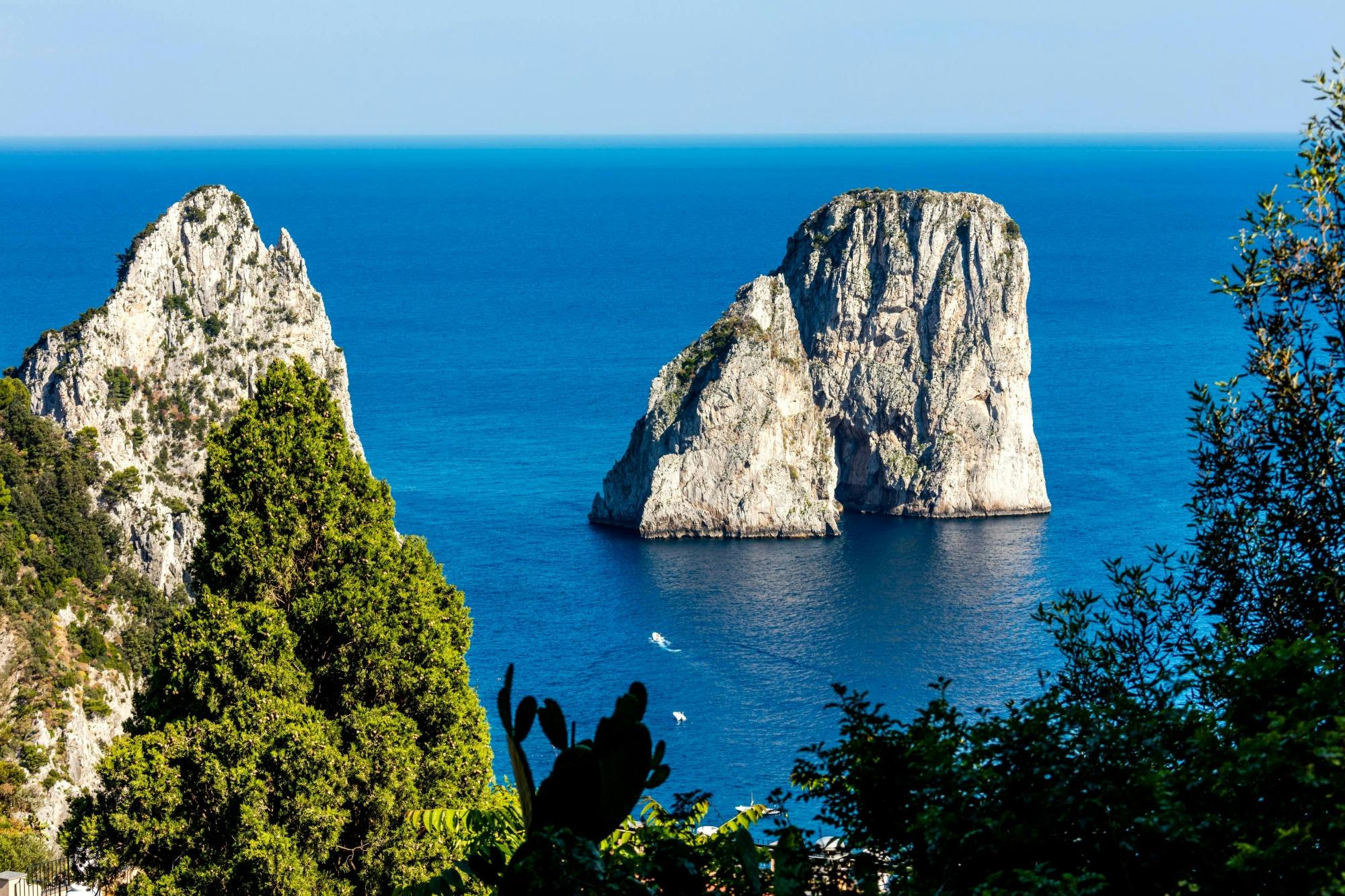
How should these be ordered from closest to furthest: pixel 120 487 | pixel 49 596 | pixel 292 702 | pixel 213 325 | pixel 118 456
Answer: pixel 292 702 → pixel 49 596 → pixel 120 487 → pixel 118 456 → pixel 213 325

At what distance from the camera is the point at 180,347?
268 feet

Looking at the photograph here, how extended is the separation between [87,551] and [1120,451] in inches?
3346

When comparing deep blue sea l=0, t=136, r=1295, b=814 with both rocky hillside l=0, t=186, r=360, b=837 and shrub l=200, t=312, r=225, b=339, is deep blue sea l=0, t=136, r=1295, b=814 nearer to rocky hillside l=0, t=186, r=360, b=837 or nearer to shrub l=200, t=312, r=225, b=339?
rocky hillside l=0, t=186, r=360, b=837

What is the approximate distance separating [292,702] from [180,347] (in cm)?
6566

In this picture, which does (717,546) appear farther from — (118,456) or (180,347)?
(118,456)

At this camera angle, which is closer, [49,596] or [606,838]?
[606,838]

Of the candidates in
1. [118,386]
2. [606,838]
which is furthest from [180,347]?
[606,838]

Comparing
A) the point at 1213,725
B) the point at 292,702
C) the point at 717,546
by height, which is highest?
the point at 717,546

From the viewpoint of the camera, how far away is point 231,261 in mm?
86062

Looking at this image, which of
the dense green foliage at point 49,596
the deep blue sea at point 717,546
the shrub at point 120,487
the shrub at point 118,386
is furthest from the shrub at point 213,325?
the deep blue sea at point 717,546

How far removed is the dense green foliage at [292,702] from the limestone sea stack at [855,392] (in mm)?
76610

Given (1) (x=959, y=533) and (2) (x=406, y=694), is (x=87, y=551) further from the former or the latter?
(1) (x=959, y=533)

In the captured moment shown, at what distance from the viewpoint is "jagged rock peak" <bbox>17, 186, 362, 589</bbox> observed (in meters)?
73.5

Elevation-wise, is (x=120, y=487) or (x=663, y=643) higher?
(x=120, y=487)
